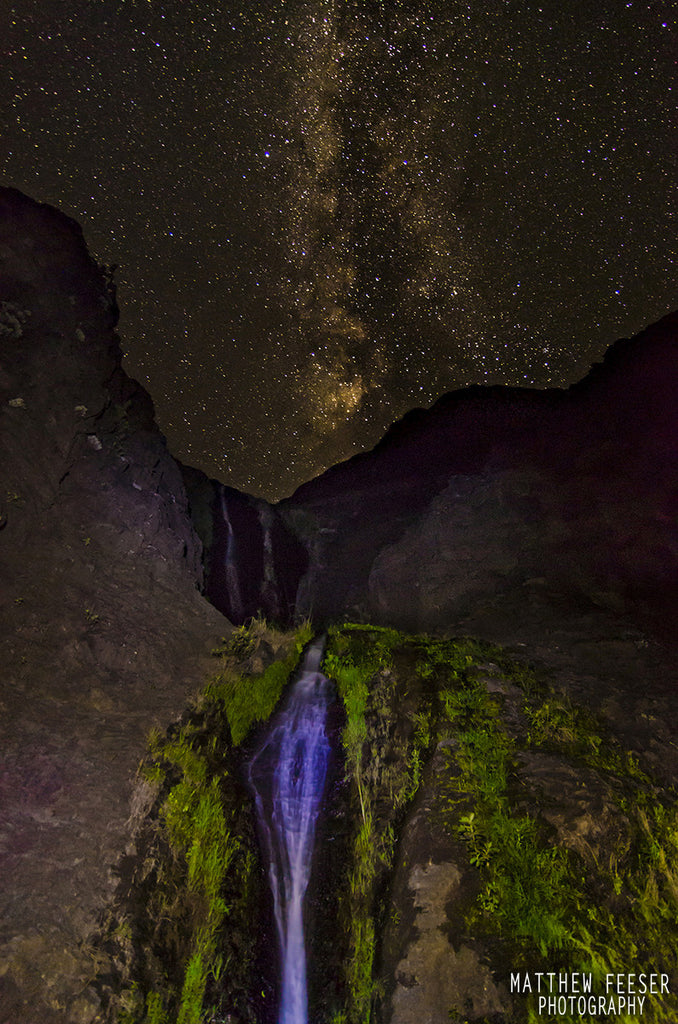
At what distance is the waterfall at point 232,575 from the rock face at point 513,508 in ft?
8.05

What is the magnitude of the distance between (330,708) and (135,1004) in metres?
4.65

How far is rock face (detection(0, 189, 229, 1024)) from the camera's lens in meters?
4.07

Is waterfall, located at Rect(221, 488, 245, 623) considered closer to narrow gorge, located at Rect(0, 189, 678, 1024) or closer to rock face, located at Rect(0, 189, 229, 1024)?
narrow gorge, located at Rect(0, 189, 678, 1024)

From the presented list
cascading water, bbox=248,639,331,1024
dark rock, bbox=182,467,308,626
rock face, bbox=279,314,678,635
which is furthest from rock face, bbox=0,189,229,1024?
rock face, bbox=279,314,678,635

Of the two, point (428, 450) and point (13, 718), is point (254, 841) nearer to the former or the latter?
point (13, 718)

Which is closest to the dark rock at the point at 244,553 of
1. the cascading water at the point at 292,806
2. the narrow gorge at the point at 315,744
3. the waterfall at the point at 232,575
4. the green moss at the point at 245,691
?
the waterfall at the point at 232,575

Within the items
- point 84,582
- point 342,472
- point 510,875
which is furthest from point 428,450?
point 510,875

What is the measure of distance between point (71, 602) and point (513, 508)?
9762 mm

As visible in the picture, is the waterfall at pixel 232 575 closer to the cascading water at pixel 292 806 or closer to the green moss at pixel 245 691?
the green moss at pixel 245 691

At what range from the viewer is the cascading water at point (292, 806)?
5160 millimetres

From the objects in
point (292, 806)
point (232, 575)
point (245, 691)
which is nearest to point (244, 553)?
point (232, 575)

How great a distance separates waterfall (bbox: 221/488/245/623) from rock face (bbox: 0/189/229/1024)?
3.75 metres

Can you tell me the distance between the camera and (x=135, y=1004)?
3.86 m

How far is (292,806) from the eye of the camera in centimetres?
656
